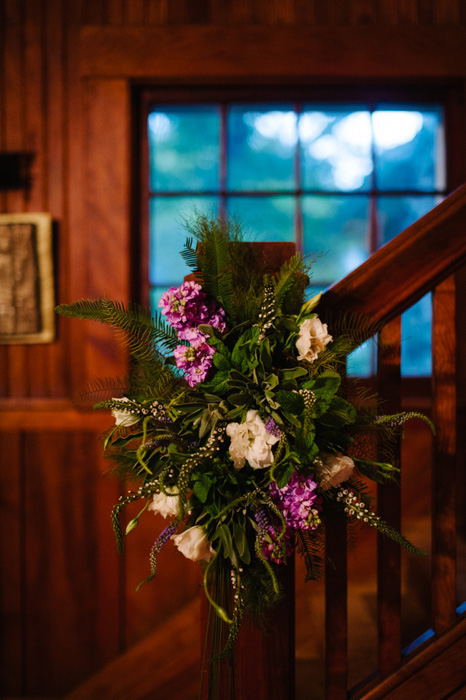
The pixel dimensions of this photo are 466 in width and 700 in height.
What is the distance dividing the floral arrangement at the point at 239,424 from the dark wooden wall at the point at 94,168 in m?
1.21

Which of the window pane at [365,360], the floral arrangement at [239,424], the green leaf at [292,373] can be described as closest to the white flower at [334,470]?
the floral arrangement at [239,424]

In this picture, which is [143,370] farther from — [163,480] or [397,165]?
[397,165]

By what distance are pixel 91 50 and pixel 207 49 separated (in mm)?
480

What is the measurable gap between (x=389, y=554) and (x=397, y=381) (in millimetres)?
307

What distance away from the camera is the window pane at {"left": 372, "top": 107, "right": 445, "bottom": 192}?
6.60 ft

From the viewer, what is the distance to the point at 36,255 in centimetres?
194

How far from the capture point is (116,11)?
1.90 m

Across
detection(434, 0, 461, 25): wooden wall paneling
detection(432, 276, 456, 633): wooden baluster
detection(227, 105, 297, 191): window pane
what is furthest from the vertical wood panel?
detection(432, 276, 456, 633): wooden baluster

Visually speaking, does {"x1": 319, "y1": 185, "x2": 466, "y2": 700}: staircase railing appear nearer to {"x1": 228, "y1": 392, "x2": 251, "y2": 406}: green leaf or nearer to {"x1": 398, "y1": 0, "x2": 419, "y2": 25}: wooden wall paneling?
{"x1": 228, "y1": 392, "x2": 251, "y2": 406}: green leaf

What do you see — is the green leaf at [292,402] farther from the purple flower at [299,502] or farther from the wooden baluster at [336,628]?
the wooden baluster at [336,628]

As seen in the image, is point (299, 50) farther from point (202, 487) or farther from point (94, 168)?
point (202, 487)

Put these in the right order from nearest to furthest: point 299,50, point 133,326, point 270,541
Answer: point 270,541, point 133,326, point 299,50

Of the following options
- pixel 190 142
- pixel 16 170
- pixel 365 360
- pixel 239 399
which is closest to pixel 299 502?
pixel 239 399

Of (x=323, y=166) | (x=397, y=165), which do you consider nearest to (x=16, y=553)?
(x=323, y=166)
